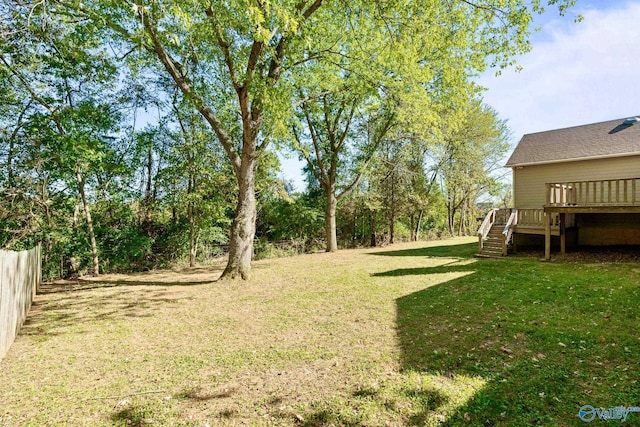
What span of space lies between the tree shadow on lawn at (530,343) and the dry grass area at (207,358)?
0.30m

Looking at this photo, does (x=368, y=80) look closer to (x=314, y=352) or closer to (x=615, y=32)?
(x=615, y=32)

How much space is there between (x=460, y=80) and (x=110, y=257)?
527 inches

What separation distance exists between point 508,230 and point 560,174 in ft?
11.4

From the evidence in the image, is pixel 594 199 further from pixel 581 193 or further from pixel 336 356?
pixel 336 356

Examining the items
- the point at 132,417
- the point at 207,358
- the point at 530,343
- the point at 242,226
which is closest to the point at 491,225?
the point at 530,343

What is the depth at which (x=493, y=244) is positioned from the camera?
11.6 meters

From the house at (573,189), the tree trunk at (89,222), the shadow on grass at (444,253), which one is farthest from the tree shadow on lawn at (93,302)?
the house at (573,189)

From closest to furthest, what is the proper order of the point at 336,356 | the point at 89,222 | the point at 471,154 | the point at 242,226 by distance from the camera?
the point at 336,356
the point at 242,226
the point at 89,222
the point at 471,154

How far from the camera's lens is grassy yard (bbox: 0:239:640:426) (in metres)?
2.72

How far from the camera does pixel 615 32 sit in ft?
28.1

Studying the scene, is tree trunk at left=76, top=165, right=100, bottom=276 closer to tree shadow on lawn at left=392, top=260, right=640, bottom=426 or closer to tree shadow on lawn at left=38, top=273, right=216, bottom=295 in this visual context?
tree shadow on lawn at left=38, top=273, right=216, bottom=295

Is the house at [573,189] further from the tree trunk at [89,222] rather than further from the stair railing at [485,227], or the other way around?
the tree trunk at [89,222]

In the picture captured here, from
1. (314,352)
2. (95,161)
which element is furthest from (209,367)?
(95,161)

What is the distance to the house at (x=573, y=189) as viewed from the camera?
10.3 meters
